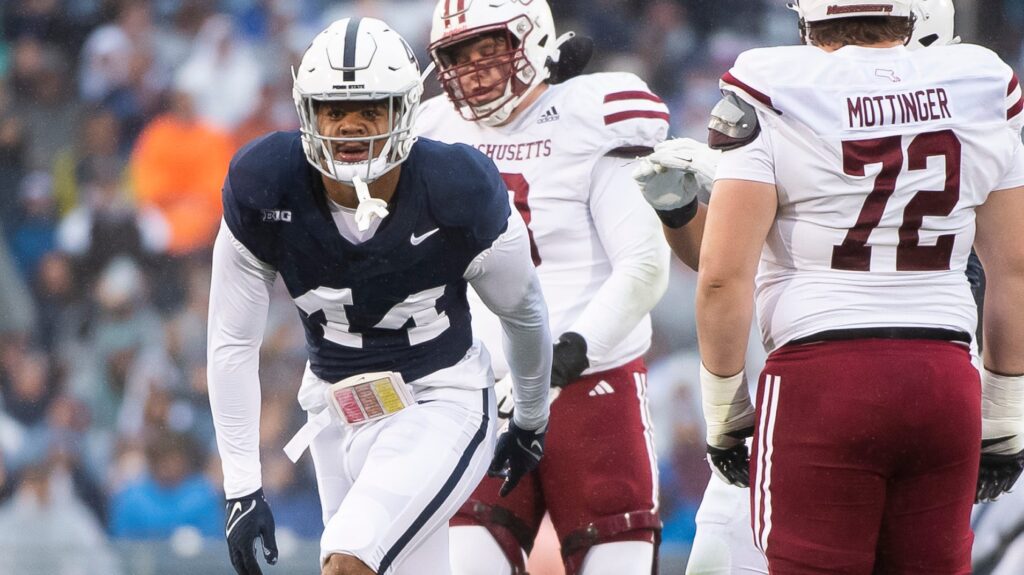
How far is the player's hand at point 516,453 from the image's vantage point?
2.89 m

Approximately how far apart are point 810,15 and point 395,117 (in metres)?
0.76

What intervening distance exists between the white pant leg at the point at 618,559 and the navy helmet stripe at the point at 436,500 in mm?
563

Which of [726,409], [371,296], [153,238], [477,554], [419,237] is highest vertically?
[419,237]

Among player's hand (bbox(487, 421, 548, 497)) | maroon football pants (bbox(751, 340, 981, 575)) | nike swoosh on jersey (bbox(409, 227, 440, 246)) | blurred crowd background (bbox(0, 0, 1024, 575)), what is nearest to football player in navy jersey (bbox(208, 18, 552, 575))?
nike swoosh on jersey (bbox(409, 227, 440, 246))

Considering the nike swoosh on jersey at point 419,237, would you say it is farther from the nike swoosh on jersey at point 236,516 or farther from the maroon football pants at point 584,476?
the maroon football pants at point 584,476

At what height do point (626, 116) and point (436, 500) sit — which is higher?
point (626, 116)

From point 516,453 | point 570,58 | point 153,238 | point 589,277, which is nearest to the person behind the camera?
point 516,453

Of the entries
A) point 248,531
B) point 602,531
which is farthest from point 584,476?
point 248,531

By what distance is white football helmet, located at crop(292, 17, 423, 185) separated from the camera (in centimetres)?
247

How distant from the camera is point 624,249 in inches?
128

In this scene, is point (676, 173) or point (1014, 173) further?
point (676, 173)

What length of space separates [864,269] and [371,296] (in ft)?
2.95

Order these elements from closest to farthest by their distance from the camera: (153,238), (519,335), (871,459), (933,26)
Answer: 1. (871,459)
2. (519,335)
3. (933,26)
4. (153,238)

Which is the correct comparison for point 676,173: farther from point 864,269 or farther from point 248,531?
point 248,531
